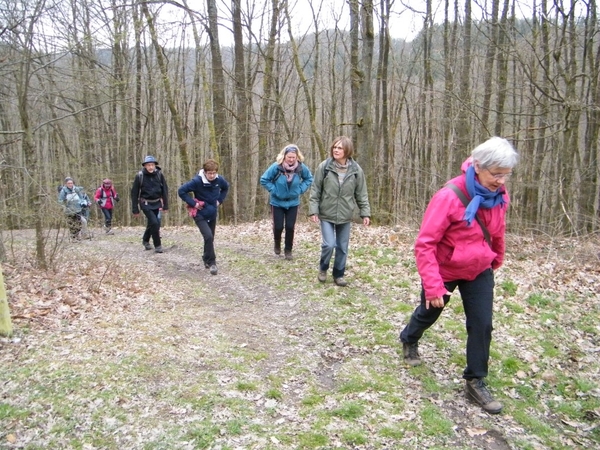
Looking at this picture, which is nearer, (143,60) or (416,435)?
(416,435)

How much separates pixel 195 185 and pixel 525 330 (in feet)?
19.0

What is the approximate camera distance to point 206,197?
27.9 ft

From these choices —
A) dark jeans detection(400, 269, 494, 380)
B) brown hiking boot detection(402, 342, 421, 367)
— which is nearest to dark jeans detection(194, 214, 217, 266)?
brown hiking boot detection(402, 342, 421, 367)

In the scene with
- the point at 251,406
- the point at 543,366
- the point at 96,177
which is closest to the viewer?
the point at 251,406

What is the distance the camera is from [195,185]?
328 inches

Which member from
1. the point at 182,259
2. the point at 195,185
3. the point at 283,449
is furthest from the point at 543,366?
the point at 182,259

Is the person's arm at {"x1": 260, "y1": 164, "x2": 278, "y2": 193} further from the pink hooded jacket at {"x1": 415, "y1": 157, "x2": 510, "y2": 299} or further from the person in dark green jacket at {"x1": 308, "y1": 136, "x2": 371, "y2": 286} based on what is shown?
the pink hooded jacket at {"x1": 415, "y1": 157, "x2": 510, "y2": 299}

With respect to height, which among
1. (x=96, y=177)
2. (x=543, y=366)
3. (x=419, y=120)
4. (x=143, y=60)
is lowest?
Answer: (x=543, y=366)

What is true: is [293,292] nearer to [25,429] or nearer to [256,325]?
[256,325]

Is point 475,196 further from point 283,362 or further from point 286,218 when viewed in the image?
point 286,218

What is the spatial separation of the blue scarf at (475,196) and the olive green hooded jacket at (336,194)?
313cm

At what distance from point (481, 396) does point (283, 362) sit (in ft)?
6.46

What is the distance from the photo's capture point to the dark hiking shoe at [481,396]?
3943 mm

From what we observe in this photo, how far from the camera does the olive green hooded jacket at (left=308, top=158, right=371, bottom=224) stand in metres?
6.77
